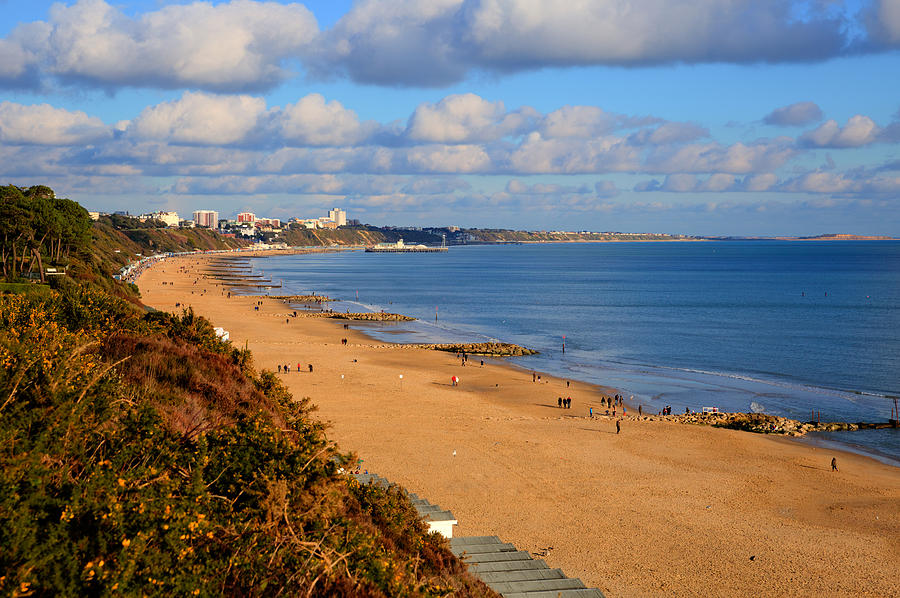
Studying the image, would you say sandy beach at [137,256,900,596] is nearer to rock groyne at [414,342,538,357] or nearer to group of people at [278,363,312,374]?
group of people at [278,363,312,374]

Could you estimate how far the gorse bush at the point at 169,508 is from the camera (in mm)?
7363

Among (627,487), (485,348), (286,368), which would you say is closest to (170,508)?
(627,487)

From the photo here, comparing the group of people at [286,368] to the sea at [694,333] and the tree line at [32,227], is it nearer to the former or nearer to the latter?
the sea at [694,333]

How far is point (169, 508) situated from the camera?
795 cm

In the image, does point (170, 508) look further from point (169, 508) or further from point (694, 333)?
point (694, 333)

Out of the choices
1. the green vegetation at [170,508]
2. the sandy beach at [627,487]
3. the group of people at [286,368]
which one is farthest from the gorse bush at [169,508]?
the group of people at [286,368]

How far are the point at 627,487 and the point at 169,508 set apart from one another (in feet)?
67.4

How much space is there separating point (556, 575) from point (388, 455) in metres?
13.5

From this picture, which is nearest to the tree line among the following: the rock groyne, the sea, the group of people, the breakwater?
the group of people

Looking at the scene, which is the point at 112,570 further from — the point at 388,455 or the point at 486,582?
the point at 388,455

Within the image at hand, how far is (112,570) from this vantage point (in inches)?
286

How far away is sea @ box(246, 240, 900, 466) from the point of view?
138ft

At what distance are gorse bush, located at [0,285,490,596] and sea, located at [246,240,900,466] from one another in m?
28.2

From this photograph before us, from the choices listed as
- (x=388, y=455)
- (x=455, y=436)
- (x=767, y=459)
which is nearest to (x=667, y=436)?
(x=767, y=459)
